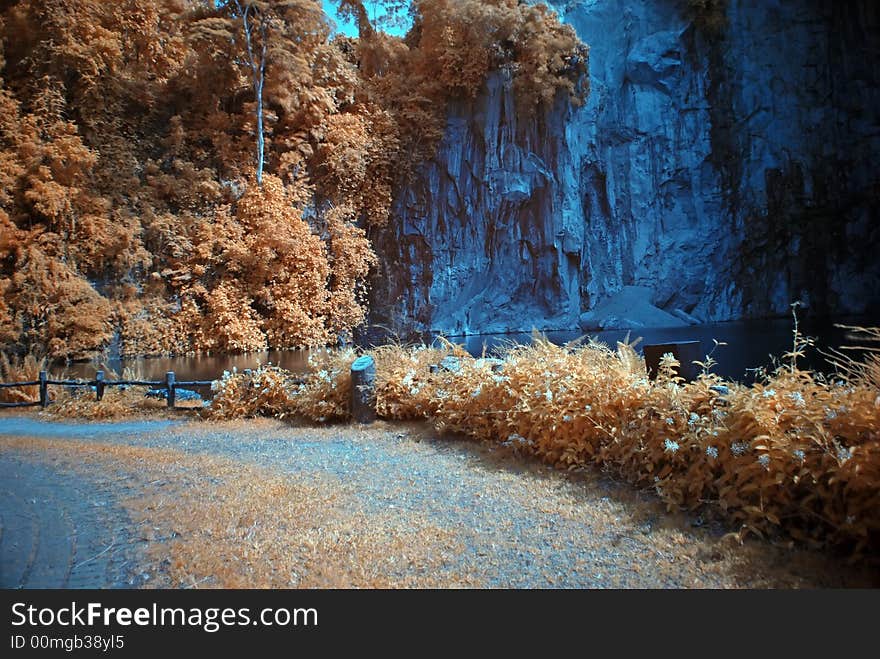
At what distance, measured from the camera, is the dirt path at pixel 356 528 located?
245 cm

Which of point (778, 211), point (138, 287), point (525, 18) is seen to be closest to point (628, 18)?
point (525, 18)

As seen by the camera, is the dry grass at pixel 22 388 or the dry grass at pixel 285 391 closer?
the dry grass at pixel 285 391

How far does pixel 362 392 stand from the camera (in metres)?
6.29

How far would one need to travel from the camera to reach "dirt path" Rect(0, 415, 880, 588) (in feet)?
8.04

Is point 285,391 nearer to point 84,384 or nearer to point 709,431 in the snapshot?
point 84,384

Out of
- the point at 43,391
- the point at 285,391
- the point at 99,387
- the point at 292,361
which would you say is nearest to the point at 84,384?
the point at 99,387

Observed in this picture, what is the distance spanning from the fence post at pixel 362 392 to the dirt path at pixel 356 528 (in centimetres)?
133

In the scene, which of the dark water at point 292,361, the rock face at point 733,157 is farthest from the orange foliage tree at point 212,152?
the rock face at point 733,157

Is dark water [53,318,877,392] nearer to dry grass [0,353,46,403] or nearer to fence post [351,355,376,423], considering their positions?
dry grass [0,353,46,403]

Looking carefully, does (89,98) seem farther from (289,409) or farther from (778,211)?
(778,211)

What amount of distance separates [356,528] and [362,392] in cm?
331

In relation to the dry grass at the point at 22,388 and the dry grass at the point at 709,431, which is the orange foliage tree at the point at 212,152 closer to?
the dry grass at the point at 22,388
